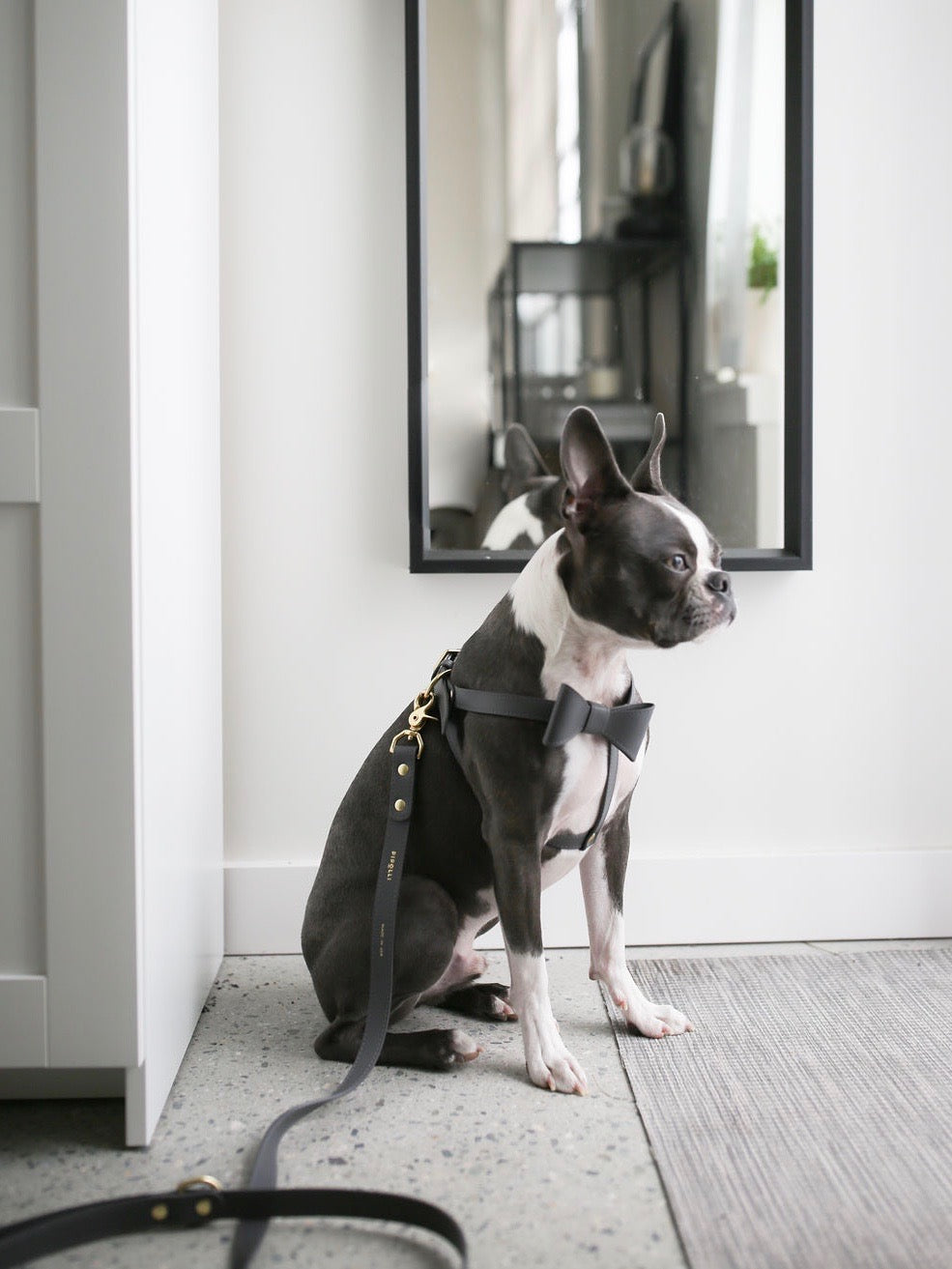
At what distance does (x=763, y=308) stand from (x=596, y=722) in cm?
102

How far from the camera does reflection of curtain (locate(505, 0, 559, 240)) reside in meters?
2.11

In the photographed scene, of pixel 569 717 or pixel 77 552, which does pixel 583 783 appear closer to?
pixel 569 717

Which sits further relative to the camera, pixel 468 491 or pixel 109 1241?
pixel 468 491

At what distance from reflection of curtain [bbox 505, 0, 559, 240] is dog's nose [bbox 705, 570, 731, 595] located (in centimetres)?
93

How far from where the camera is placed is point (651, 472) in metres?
1.64

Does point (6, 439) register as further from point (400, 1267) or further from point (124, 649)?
point (400, 1267)

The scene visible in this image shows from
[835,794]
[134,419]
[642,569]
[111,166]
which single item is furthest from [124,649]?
[835,794]

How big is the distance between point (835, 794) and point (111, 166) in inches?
67.8

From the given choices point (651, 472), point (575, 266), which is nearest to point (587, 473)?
point (651, 472)

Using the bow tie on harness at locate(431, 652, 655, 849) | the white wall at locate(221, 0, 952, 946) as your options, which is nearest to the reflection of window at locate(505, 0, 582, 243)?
the white wall at locate(221, 0, 952, 946)

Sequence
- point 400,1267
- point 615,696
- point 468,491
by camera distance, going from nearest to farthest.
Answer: point 400,1267, point 615,696, point 468,491

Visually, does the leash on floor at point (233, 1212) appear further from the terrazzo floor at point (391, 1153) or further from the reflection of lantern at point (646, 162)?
the reflection of lantern at point (646, 162)

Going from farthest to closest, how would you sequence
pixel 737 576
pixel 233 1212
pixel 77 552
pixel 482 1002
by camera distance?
1. pixel 737 576
2. pixel 482 1002
3. pixel 77 552
4. pixel 233 1212

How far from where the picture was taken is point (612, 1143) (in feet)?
4.69
